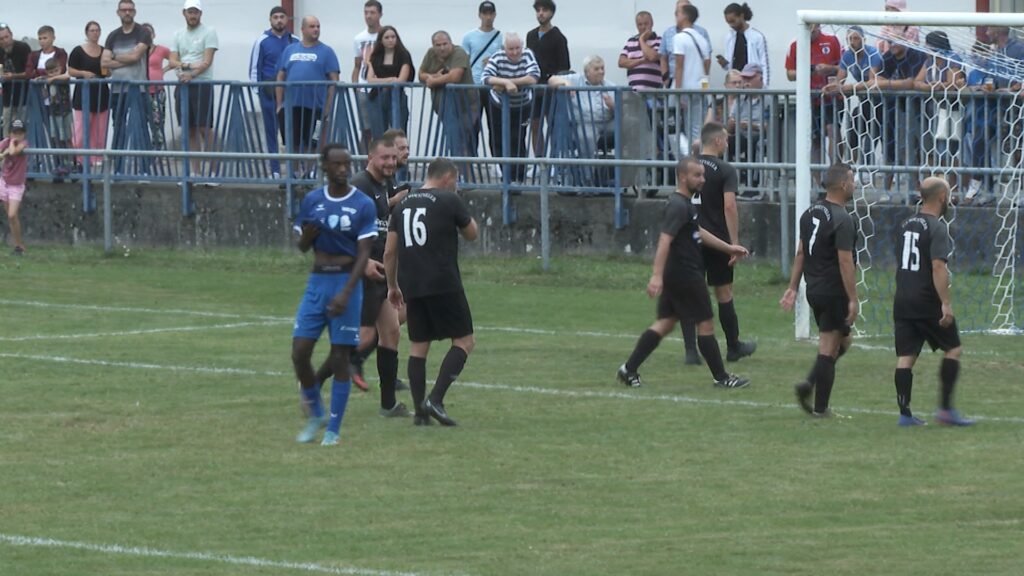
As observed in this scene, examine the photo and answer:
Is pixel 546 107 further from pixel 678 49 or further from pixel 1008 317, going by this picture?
pixel 1008 317

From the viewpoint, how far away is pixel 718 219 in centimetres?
1605

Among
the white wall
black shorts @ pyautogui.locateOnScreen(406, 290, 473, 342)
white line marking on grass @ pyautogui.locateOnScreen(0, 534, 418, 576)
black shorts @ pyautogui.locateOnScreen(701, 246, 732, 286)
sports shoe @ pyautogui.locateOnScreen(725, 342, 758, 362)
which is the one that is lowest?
white line marking on grass @ pyautogui.locateOnScreen(0, 534, 418, 576)

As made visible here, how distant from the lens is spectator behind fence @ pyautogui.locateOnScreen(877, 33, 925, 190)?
63.8 ft

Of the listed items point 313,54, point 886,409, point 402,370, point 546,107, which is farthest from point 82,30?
point 886,409

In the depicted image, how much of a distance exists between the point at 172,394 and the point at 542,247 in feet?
27.8

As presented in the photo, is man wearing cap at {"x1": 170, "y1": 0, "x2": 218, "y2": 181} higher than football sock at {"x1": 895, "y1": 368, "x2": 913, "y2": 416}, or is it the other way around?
man wearing cap at {"x1": 170, "y1": 0, "x2": 218, "y2": 181}

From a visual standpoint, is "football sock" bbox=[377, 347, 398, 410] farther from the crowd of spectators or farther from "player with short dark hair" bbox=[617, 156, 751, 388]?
the crowd of spectators

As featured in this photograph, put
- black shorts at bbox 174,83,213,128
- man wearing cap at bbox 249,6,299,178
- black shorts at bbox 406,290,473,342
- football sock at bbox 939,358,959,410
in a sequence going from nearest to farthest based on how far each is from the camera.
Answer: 1. football sock at bbox 939,358,959,410
2. black shorts at bbox 406,290,473,342
3. black shorts at bbox 174,83,213,128
4. man wearing cap at bbox 249,6,299,178

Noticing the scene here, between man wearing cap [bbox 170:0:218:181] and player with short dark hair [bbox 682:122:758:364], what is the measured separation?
1036 cm

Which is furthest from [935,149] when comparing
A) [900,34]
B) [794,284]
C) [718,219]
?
[794,284]

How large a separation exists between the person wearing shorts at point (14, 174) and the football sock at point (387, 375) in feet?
39.4

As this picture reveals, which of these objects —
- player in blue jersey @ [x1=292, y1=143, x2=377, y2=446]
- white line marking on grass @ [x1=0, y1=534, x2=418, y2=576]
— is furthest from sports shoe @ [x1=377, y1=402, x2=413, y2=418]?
white line marking on grass @ [x1=0, y1=534, x2=418, y2=576]

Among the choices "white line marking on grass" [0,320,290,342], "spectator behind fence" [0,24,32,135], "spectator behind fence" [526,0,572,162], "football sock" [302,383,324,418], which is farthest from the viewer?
"spectator behind fence" [0,24,32,135]

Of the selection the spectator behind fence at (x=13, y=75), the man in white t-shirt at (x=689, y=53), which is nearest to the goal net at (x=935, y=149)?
the man in white t-shirt at (x=689, y=53)
